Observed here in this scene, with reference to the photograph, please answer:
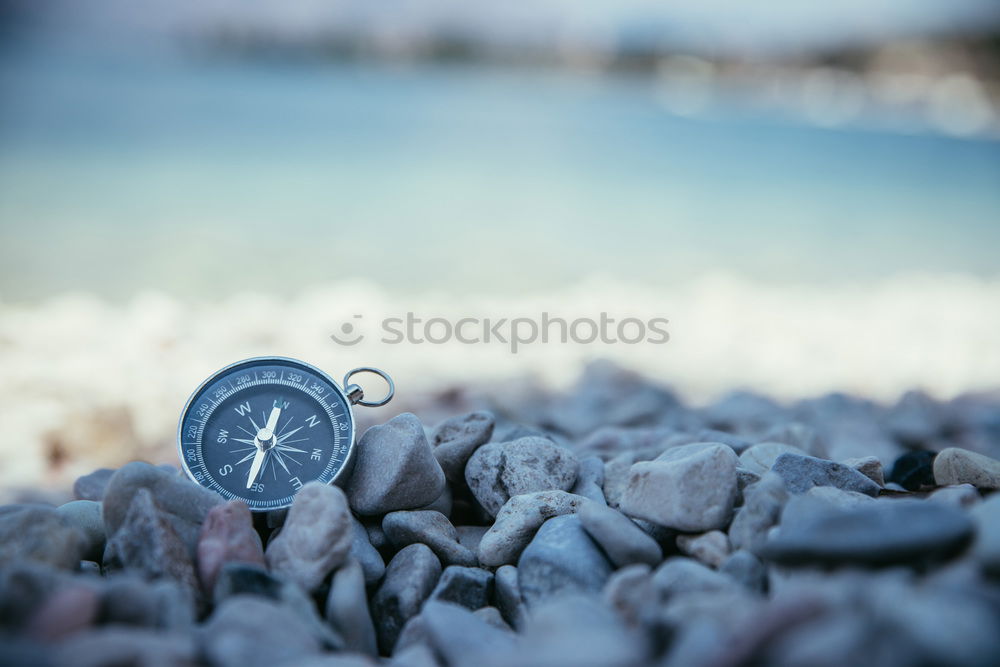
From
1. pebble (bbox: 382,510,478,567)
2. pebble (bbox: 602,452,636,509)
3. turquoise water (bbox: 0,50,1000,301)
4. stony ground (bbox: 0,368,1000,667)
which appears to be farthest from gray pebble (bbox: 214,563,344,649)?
turquoise water (bbox: 0,50,1000,301)

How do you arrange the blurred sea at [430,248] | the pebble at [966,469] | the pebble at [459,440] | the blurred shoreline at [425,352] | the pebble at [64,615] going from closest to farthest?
the pebble at [64,615] → the pebble at [966,469] → the pebble at [459,440] → the blurred shoreline at [425,352] → the blurred sea at [430,248]

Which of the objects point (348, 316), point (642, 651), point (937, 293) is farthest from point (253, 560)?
point (937, 293)

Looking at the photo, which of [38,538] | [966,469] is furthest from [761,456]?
[38,538]

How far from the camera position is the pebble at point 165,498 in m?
2.27

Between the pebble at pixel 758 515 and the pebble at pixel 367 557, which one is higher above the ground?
the pebble at pixel 758 515

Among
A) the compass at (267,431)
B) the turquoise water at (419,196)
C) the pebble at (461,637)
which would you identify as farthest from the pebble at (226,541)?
the turquoise water at (419,196)

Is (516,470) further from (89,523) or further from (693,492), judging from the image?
(89,523)

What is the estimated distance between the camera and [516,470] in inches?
110

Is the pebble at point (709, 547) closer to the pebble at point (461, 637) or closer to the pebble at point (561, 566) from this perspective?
the pebble at point (561, 566)

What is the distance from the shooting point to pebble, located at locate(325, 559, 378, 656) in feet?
6.98

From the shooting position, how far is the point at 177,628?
5.98ft

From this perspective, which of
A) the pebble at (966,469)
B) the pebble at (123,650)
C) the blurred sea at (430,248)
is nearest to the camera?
the pebble at (123,650)

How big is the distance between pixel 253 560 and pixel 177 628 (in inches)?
15.9

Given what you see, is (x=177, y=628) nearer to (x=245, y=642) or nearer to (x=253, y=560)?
(x=245, y=642)
